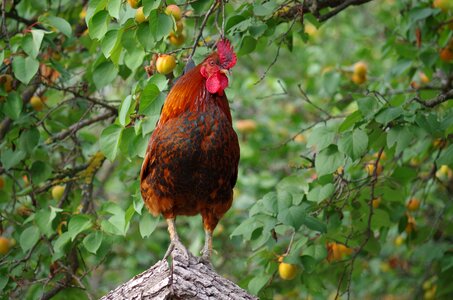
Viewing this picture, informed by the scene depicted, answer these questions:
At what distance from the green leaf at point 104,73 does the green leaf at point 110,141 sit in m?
0.45

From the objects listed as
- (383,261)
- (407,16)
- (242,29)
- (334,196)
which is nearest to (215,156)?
(242,29)

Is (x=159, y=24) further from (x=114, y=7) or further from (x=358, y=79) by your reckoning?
(x=358, y=79)

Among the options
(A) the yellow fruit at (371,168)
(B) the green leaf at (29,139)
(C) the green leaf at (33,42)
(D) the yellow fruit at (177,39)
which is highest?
(C) the green leaf at (33,42)

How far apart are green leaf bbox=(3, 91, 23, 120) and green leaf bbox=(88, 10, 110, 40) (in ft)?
2.74

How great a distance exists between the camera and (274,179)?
7.16 metres

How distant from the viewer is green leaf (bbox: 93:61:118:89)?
423 centimetres

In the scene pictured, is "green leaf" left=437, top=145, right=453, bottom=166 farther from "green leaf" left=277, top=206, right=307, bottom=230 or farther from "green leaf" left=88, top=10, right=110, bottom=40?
"green leaf" left=88, top=10, right=110, bottom=40

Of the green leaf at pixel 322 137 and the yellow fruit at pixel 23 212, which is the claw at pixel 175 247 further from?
the yellow fruit at pixel 23 212

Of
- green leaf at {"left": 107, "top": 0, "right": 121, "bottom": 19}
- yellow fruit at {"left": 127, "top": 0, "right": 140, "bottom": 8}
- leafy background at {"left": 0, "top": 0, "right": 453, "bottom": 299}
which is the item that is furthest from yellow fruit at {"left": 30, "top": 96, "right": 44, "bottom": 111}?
green leaf at {"left": 107, "top": 0, "right": 121, "bottom": 19}

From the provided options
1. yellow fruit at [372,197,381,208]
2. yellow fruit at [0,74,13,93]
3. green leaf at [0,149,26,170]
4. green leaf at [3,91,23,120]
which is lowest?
yellow fruit at [372,197,381,208]

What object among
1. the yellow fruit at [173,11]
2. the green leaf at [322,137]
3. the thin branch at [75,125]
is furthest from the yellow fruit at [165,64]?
the thin branch at [75,125]

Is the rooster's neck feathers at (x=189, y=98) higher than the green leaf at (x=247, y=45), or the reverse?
the green leaf at (x=247, y=45)

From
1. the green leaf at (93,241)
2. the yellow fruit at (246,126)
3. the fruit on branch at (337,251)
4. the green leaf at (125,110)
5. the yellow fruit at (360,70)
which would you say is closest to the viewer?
the green leaf at (125,110)

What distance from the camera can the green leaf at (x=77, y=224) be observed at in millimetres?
4074
